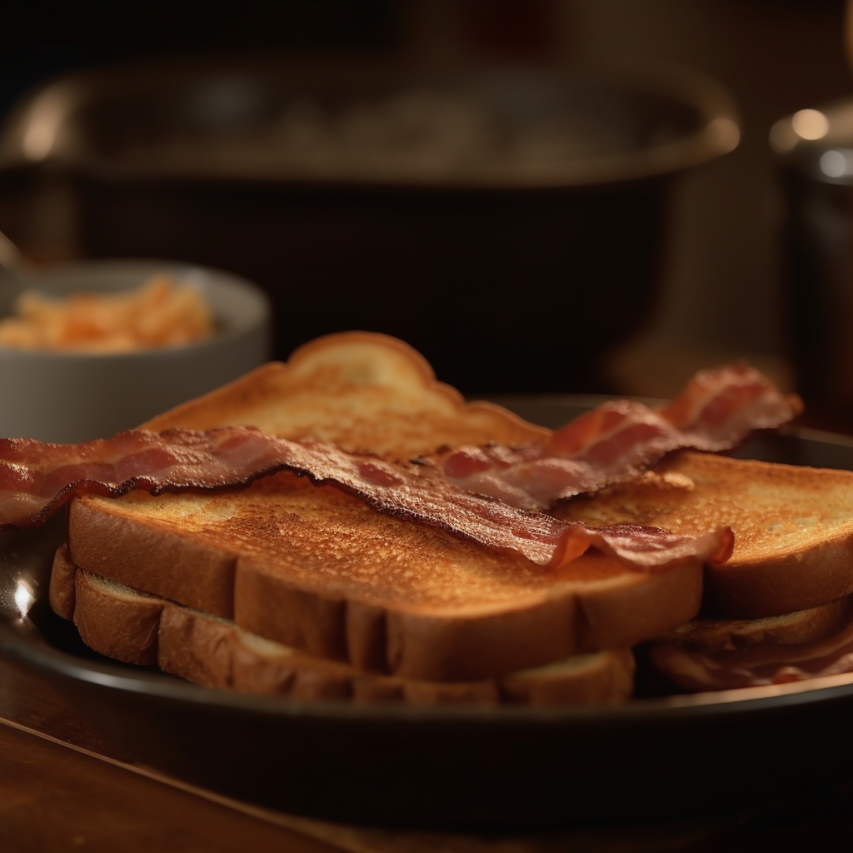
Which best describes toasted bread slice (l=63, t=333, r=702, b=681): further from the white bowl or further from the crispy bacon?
the white bowl

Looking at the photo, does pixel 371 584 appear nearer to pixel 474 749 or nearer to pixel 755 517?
pixel 474 749

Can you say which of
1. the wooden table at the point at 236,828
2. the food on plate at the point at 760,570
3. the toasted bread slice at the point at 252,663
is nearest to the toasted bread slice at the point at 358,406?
the food on plate at the point at 760,570

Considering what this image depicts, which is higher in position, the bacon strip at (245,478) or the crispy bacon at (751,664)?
the bacon strip at (245,478)

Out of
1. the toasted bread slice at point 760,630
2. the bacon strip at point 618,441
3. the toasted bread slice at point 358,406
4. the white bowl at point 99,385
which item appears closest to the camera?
the toasted bread slice at point 760,630

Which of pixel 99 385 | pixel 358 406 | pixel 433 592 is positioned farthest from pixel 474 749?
pixel 99 385

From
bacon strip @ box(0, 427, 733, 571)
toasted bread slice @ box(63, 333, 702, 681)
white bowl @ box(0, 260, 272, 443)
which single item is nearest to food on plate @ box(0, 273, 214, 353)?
white bowl @ box(0, 260, 272, 443)

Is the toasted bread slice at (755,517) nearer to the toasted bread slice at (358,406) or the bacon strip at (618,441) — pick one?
the bacon strip at (618,441)

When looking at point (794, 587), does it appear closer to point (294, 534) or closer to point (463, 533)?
point (463, 533)
